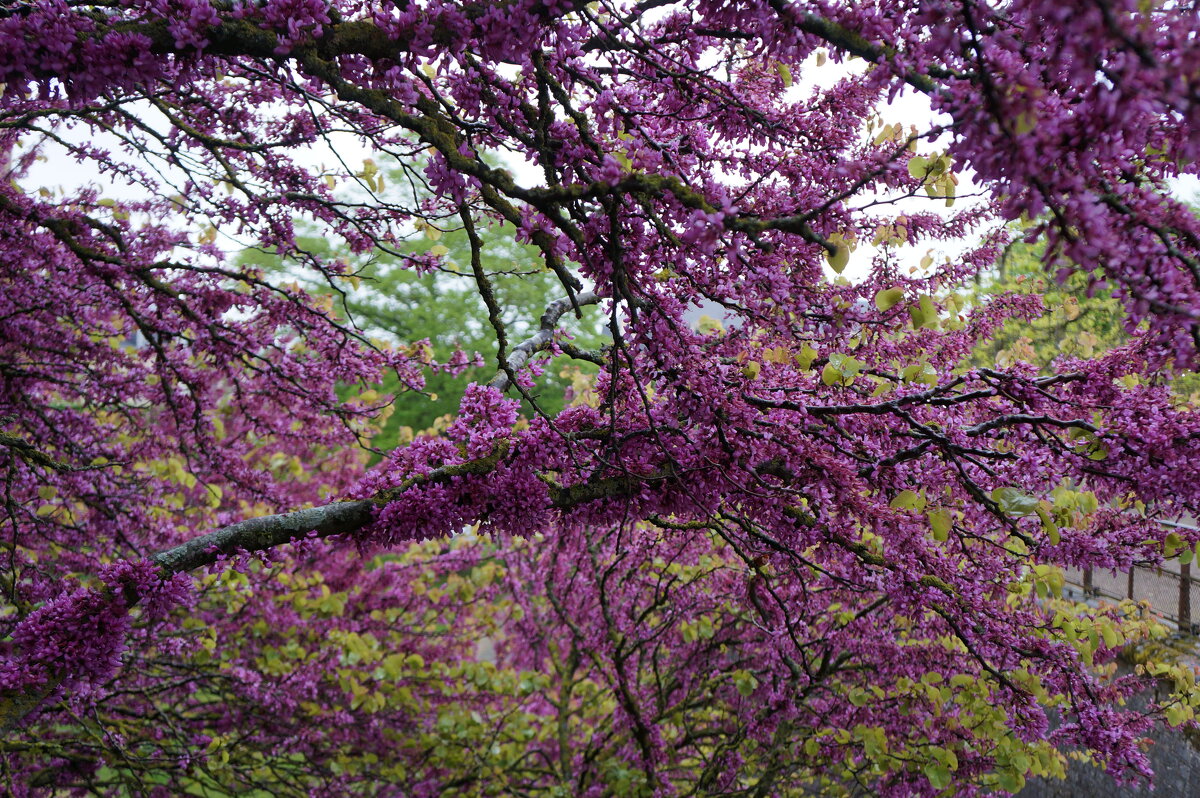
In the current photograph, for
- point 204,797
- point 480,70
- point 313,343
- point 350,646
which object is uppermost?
point 313,343

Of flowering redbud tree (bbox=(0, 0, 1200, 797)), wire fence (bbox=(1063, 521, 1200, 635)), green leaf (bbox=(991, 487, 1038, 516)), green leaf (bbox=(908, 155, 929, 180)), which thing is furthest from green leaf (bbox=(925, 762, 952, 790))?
wire fence (bbox=(1063, 521, 1200, 635))

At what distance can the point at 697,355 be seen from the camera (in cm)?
229

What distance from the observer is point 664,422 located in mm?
2559

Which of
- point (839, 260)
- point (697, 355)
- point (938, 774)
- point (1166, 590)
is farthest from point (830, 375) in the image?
point (1166, 590)

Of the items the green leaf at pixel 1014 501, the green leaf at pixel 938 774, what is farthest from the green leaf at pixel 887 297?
the green leaf at pixel 938 774

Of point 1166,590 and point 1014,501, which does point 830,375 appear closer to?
point 1014,501

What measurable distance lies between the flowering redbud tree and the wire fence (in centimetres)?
281

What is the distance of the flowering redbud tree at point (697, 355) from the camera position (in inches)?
64.1

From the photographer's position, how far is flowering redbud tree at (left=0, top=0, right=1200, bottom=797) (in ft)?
5.34

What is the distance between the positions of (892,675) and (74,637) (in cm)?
450

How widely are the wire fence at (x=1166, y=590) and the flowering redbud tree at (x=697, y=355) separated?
9.23 feet

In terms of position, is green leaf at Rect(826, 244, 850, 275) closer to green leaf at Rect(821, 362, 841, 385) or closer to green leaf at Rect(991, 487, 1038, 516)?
green leaf at Rect(821, 362, 841, 385)

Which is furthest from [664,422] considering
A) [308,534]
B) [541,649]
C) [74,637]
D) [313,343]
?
[541,649]

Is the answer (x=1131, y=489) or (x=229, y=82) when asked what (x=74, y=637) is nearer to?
(x=1131, y=489)
